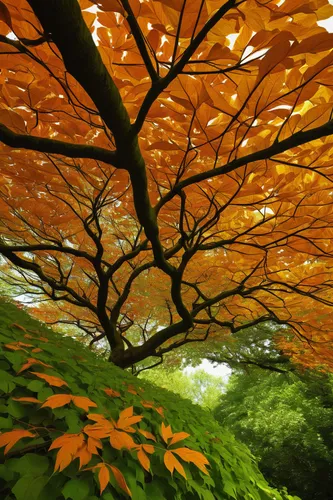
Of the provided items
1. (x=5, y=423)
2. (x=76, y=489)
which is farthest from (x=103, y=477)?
(x=5, y=423)

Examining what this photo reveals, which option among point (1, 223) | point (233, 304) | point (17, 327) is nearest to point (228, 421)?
point (233, 304)

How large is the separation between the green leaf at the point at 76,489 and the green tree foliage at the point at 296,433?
6.33m

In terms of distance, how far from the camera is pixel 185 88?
1300mm

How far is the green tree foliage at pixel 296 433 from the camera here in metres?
5.91

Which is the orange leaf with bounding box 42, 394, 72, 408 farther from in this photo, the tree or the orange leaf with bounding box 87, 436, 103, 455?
the tree

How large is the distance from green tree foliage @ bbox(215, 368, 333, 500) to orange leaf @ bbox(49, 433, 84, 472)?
6360 millimetres

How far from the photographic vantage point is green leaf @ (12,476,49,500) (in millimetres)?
720

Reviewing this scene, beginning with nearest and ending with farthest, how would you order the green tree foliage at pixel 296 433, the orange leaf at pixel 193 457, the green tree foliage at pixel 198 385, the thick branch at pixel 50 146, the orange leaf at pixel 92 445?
the orange leaf at pixel 92 445, the orange leaf at pixel 193 457, the thick branch at pixel 50 146, the green tree foliage at pixel 296 433, the green tree foliage at pixel 198 385

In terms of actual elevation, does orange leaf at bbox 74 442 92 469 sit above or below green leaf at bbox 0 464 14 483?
above

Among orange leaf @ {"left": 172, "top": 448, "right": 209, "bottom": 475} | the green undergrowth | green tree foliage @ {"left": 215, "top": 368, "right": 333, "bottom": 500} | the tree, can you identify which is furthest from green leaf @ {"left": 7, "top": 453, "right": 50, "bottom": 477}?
green tree foliage @ {"left": 215, "top": 368, "right": 333, "bottom": 500}

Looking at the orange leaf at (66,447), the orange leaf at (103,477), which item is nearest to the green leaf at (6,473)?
the orange leaf at (66,447)

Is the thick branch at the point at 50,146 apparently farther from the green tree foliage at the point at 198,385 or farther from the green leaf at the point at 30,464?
the green tree foliage at the point at 198,385

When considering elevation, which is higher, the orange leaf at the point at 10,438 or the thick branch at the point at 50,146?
the thick branch at the point at 50,146

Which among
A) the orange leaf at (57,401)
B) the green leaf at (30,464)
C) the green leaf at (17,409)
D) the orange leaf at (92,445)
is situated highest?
the orange leaf at (57,401)
